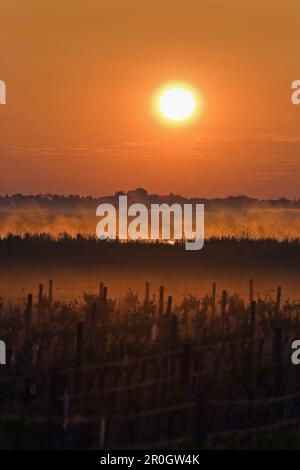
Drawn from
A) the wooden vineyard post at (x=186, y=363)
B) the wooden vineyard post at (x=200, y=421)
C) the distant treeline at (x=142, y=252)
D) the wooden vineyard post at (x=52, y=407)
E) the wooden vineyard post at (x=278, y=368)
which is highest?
the distant treeline at (x=142, y=252)

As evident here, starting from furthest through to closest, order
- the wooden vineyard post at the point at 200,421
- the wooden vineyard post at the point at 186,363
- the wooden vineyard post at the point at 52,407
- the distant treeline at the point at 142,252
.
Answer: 1. the distant treeline at the point at 142,252
2. the wooden vineyard post at the point at 186,363
3. the wooden vineyard post at the point at 52,407
4. the wooden vineyard post at the point at 200,421

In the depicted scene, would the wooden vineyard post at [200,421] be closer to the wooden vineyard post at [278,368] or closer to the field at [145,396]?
the field at [145,396]

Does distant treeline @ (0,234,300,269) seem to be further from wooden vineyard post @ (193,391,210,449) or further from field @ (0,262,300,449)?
wooden vineyard post @ (193,391,210,449)

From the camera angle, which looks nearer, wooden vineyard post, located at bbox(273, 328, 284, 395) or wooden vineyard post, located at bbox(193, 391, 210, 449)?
wooden vineyard post, located at bbox(193, 391, 210, 449)

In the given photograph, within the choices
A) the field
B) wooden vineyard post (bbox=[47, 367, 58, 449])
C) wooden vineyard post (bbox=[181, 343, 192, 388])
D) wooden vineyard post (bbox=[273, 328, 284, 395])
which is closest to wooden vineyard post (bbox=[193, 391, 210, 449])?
the field

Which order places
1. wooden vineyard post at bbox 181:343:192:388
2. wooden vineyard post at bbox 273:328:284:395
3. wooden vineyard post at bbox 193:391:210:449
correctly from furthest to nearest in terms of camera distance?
wooden vineyard post at bbox 273:328:284:395, wooden vineyard post at bbox 181:343:192:388, wooden vineyard post at bbox 193:391:210:449

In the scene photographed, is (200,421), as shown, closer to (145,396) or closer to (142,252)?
(145,396)

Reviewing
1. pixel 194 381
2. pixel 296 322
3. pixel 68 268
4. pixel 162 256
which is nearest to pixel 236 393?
pixel 194 381

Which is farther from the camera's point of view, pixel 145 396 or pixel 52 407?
pixel 145 396

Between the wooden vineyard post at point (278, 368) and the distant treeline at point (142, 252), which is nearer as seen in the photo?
the wooden vineyard post at point (278, 368)

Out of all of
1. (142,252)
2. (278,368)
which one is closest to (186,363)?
(278,368)

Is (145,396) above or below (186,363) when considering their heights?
above

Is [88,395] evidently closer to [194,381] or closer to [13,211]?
[194,381]

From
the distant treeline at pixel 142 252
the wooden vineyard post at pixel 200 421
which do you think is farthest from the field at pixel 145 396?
the distant treeline at pixel 142 252
